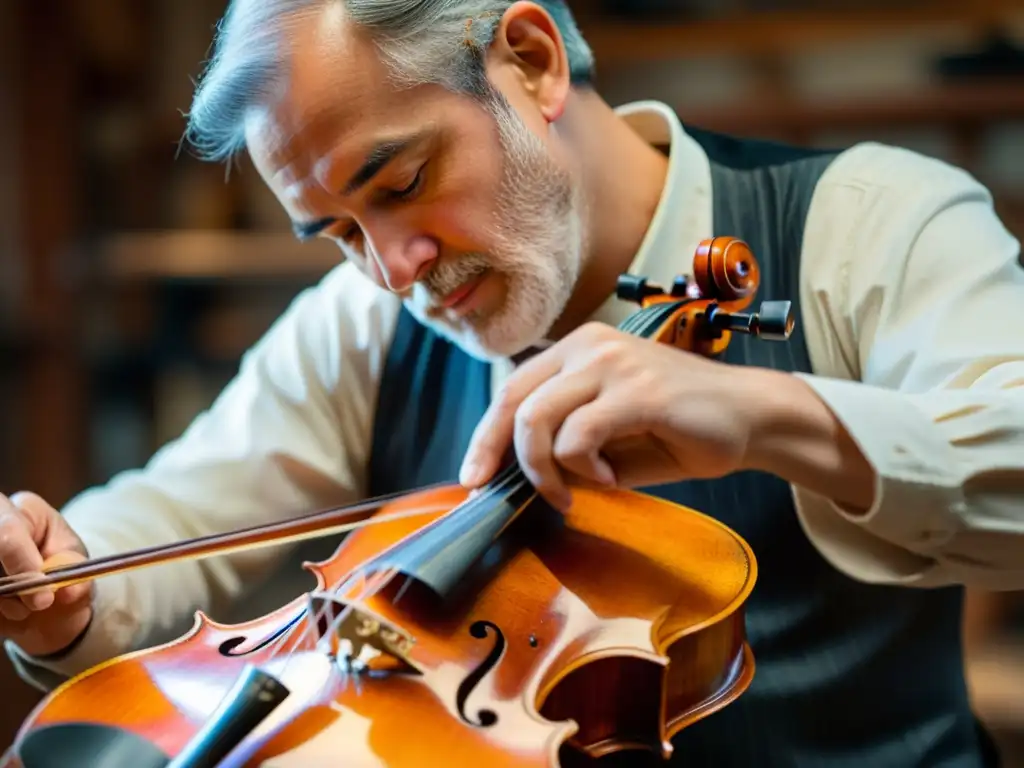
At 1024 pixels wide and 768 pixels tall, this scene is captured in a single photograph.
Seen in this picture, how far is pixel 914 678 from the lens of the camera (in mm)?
841

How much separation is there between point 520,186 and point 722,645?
1.22 feet

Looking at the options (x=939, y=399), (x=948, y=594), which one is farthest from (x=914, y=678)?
(x=939, y=399)

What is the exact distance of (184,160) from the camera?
2.08 m

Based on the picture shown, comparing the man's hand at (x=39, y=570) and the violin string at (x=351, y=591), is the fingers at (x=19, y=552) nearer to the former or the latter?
the man's hand at (x=39, y=570)

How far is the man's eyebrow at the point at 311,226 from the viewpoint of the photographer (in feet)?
2.62

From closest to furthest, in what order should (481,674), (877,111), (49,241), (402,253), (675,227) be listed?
(481,674), (402,253), (675,227), (877,111), (49,241)

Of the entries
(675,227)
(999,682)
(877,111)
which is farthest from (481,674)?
(877,111)

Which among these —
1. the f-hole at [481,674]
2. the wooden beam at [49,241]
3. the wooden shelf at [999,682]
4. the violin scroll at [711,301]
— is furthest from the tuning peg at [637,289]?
the wooden beam at [49,241]

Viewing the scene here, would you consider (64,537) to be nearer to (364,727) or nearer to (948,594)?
(364,727)

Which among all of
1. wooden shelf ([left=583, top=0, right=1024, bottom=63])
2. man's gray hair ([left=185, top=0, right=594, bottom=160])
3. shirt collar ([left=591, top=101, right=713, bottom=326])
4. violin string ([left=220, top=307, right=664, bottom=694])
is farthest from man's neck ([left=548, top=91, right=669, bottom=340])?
wooden shelf ([left=583, top=0, right=1024, bottom=63])

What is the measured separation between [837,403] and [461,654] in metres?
0.25

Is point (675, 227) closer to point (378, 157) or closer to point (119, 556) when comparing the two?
point (378, 157)

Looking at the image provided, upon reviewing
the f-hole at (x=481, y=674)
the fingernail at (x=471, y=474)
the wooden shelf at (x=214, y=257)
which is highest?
the fingernail at (x=471, y=474)

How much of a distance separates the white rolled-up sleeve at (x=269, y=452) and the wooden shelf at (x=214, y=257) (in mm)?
954
